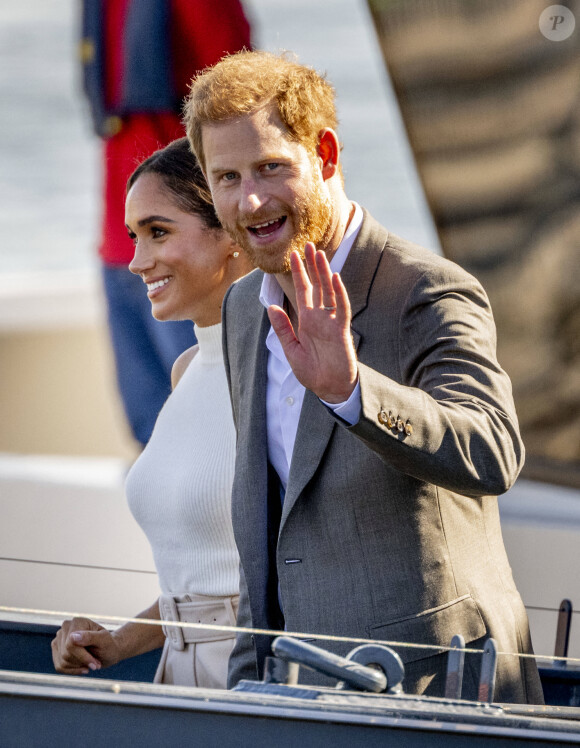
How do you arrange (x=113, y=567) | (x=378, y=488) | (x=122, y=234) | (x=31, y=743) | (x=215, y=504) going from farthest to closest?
(x=122, y=234) < (x=113, y=567) < (x=215, y=504) < (x=378, y=488) < (x=31, y=743)

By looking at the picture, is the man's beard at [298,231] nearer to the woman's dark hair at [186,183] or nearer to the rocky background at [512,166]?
the woman's dark hair at [186,183]

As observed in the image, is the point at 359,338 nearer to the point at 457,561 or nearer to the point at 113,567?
the point at 457,561

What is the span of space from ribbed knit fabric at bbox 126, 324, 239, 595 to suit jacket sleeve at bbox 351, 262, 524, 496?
0.44 m

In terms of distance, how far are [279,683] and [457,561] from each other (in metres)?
0.35

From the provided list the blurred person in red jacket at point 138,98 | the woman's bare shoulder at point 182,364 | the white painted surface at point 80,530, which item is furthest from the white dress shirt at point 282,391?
the blurred person in red jacket at point 138,98

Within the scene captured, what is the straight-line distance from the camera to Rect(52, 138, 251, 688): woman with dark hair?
1.63 m

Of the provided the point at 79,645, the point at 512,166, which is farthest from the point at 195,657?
the point at 512,166

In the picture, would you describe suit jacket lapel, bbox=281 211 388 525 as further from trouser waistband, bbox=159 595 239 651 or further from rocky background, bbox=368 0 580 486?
rocky background, bbox=368 0 580 486

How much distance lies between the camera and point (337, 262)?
1.43 m

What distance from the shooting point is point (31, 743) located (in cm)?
98

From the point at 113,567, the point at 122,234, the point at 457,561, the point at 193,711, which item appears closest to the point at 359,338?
the point at 457,561

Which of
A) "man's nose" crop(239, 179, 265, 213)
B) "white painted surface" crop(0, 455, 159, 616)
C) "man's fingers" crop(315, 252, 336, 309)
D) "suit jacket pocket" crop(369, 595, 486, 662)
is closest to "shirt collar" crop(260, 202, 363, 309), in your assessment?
"man's nose" crop(239, 179, 265, 213)

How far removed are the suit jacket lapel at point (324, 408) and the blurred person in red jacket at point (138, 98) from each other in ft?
5.61

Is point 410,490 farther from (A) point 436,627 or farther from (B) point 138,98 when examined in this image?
(B) point 138,98
